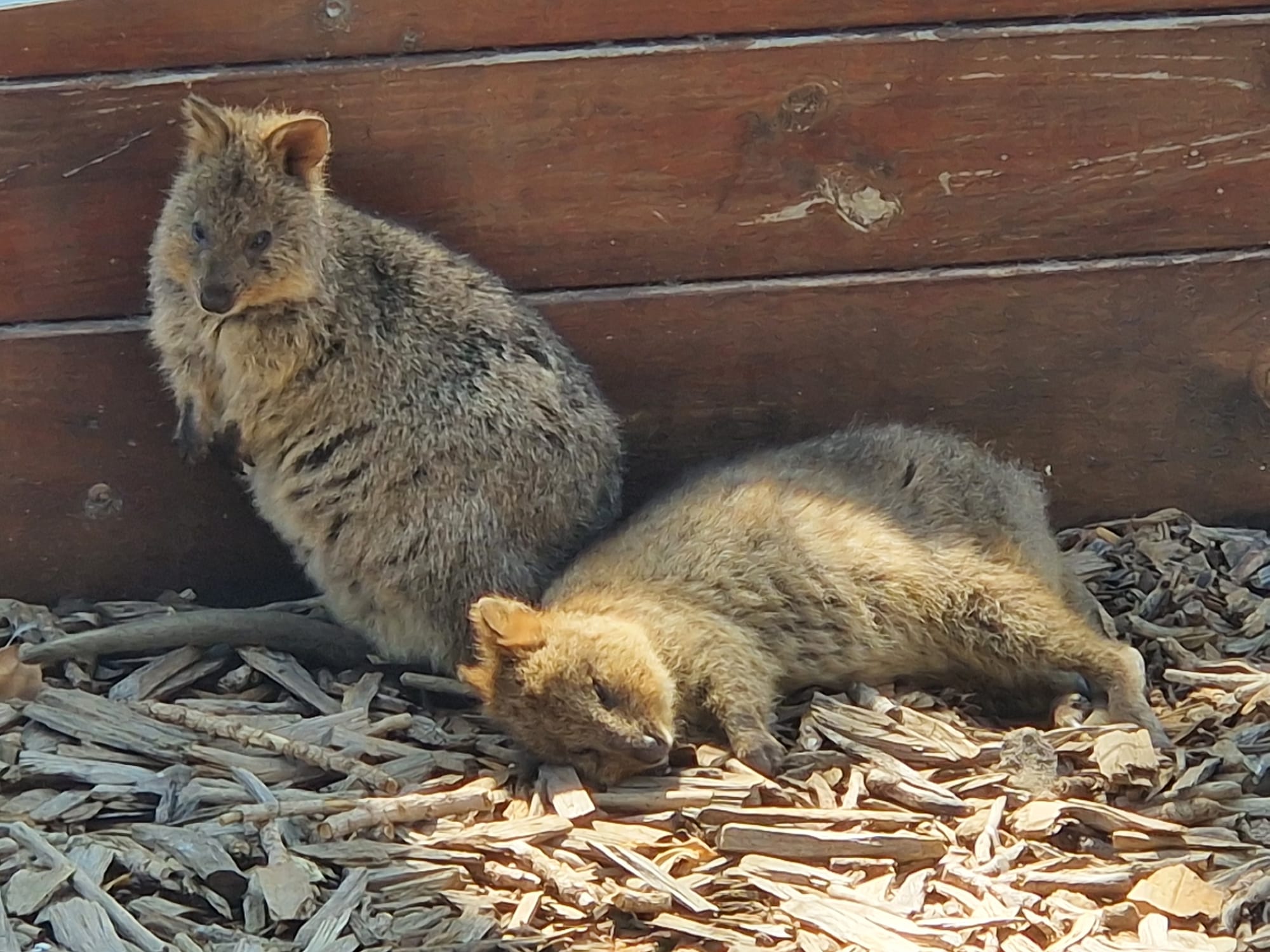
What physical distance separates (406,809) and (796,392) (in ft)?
6.39

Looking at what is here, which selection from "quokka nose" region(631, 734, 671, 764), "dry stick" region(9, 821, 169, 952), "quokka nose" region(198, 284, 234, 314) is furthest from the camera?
"quokka nose" region(198, 284, 234, 314)

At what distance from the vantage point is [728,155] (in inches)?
193

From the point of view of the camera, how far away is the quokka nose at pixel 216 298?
175 inches

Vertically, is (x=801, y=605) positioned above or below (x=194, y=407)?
below

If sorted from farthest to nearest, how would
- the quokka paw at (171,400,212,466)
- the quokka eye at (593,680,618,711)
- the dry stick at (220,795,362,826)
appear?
1. the quokka paw at (171,400,212,466)
2. the quokka eye at (593,680,618,711)
3. the dry stick at (220,795,362,826)

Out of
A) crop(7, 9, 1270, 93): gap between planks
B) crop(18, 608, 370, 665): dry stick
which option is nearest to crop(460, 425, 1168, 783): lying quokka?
crop(18, 608, 370, 665): dry stick

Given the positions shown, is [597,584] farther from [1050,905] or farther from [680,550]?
[1050,905]

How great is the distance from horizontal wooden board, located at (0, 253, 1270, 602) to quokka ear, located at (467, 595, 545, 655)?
42.6 inches

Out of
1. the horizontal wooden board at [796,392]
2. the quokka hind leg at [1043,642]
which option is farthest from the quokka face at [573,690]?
the horizontal wooden board at [796,392]

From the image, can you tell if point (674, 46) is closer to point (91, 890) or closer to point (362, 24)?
point (362, 24)

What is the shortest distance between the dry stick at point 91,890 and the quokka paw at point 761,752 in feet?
5.08

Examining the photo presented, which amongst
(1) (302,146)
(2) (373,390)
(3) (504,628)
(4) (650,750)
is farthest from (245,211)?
(4) (650,750)

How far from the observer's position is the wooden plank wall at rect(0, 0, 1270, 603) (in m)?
4.72

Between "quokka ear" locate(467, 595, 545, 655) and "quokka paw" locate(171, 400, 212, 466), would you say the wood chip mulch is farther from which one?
"quokka paw" locate(171, 400, 212, 466)
